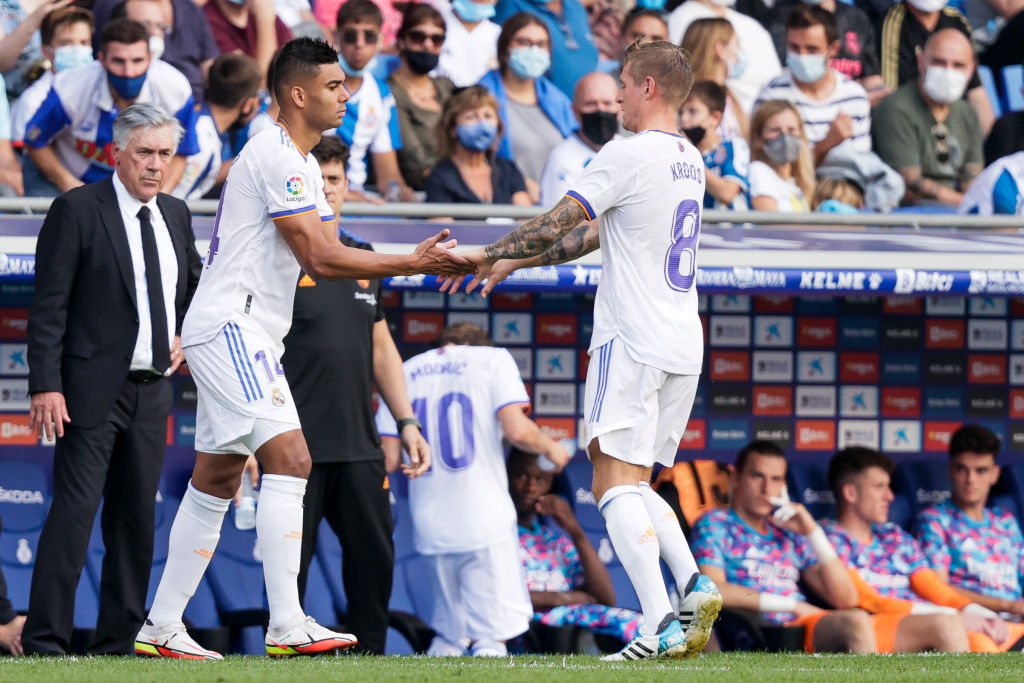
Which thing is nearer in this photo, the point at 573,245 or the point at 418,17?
the point at 573,245

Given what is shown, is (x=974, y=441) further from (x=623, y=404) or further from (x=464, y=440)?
(x=623, y=404)

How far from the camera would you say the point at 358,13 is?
785 centimetres

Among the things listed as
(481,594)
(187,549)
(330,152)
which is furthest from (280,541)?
(481,594)

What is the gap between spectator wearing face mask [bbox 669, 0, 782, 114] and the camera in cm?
914

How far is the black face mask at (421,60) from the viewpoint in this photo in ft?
26.7

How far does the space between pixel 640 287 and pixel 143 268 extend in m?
1.71

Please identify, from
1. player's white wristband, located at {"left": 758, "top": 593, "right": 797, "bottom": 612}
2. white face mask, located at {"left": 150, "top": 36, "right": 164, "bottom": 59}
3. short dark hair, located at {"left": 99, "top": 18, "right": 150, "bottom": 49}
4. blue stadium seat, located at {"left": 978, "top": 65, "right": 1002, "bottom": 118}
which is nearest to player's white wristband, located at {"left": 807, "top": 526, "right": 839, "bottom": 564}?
player's white wristband, located at {"left": 758, "top": 593, "right": 797, "bottom": 612}

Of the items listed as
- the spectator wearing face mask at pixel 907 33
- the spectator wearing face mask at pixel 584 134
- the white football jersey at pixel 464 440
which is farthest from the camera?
the spectator wearing face mask at pixel 907 33

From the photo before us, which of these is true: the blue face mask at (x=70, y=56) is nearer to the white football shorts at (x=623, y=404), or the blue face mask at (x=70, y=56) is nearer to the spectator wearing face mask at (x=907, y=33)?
the white football shorts at (x=623, y=404)

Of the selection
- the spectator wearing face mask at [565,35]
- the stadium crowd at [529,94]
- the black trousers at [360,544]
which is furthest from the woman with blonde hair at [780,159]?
the black trousers at [360,544]

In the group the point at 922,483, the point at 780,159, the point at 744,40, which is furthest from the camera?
the point at 744,40

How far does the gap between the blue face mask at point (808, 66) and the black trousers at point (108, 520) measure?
16.1 ft

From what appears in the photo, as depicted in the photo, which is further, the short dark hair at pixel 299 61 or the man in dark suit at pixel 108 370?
the man in dark suit at pixel 108 370

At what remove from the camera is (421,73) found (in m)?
8.25
